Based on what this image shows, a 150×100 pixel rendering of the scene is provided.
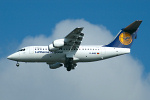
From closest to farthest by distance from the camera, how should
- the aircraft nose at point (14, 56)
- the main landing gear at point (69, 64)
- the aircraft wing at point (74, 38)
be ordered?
the aircraft wing at point (74, 38), the main landing gear at point (69, 64), the aircraft nose at point (14, 56)

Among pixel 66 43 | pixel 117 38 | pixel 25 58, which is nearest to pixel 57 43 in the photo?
pixel 66 43

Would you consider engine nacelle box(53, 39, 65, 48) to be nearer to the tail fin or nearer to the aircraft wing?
the aircraft wing

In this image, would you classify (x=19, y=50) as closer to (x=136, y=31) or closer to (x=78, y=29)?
(x=78, y=29)

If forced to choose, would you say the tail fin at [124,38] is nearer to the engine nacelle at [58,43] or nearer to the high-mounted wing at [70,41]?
the high-mounted wing at [70,41]

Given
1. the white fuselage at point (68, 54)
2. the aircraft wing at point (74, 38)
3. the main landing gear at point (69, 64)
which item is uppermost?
the aircraft wing at point (74, 38)

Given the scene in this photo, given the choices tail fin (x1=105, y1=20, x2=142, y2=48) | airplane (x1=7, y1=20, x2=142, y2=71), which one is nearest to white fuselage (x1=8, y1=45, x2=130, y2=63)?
airplane (x1=7, y1=20, x2=142, y2=71)

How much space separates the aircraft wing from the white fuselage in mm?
692

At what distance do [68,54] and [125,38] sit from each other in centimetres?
672

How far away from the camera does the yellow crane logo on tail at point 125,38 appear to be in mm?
44250

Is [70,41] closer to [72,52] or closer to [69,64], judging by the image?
[72,52]

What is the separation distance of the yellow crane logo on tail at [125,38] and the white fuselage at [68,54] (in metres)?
1.30

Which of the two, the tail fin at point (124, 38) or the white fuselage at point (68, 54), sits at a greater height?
the tail fin at point (124, 38)

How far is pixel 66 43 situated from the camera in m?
41.7

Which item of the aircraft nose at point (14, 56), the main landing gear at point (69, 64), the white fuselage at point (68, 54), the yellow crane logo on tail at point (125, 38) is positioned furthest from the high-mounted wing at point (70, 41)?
the yellow crane logo on tail at point (125, 38)
